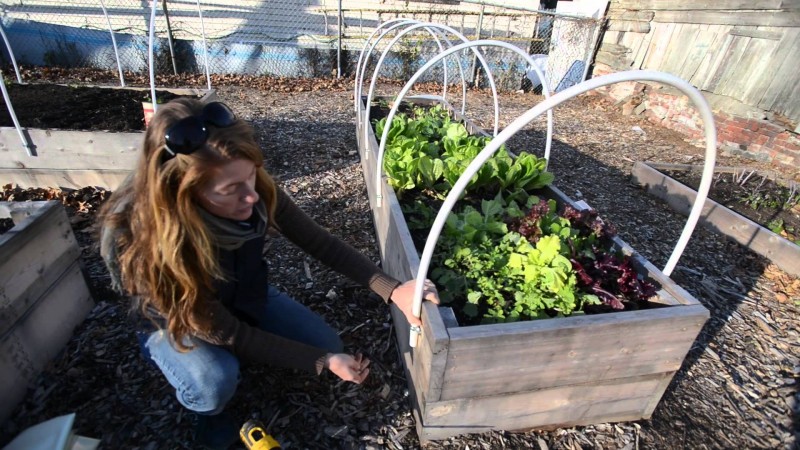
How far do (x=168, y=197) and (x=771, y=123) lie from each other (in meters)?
6.82

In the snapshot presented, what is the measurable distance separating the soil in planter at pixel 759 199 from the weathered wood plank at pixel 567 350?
247 cm

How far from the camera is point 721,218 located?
3377 mm

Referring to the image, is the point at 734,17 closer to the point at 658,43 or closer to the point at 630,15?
the point at 658,43

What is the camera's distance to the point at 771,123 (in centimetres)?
507

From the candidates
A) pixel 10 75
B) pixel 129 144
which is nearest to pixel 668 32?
pixel 129 144

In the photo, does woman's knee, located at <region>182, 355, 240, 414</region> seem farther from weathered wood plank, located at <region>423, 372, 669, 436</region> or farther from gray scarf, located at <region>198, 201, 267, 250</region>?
weathered wood plank, located at <region>423, 372, 669, 436</region>

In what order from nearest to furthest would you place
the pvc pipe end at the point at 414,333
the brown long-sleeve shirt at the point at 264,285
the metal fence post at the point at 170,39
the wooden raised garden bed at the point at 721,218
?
the brown long-sleeve shirt at the point at 264,285 → the pvc pipe end at the point at 414,333 → the wooden raised garden bed at the point at 721,218 → the metal fence post at the point at 170,39

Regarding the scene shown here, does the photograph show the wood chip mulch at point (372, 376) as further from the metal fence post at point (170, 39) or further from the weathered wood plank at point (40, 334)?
the metal fence post at point (170, 39)

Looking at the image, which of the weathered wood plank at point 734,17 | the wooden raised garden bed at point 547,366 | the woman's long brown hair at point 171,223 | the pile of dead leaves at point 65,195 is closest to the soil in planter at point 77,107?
the pile of dead leaves at point 65,195

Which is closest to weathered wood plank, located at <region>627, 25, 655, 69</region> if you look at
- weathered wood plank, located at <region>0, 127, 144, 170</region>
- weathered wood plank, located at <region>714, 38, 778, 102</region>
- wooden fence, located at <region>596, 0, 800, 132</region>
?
wooden fence, located at <region>596, 0, 800, 132</region>

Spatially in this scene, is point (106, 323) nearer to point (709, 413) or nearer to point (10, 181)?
point (10, 181)

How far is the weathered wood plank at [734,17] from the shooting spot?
16.3ft

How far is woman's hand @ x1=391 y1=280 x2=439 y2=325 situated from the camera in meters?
1.53

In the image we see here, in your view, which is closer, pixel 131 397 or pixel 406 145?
pixel 131 397
